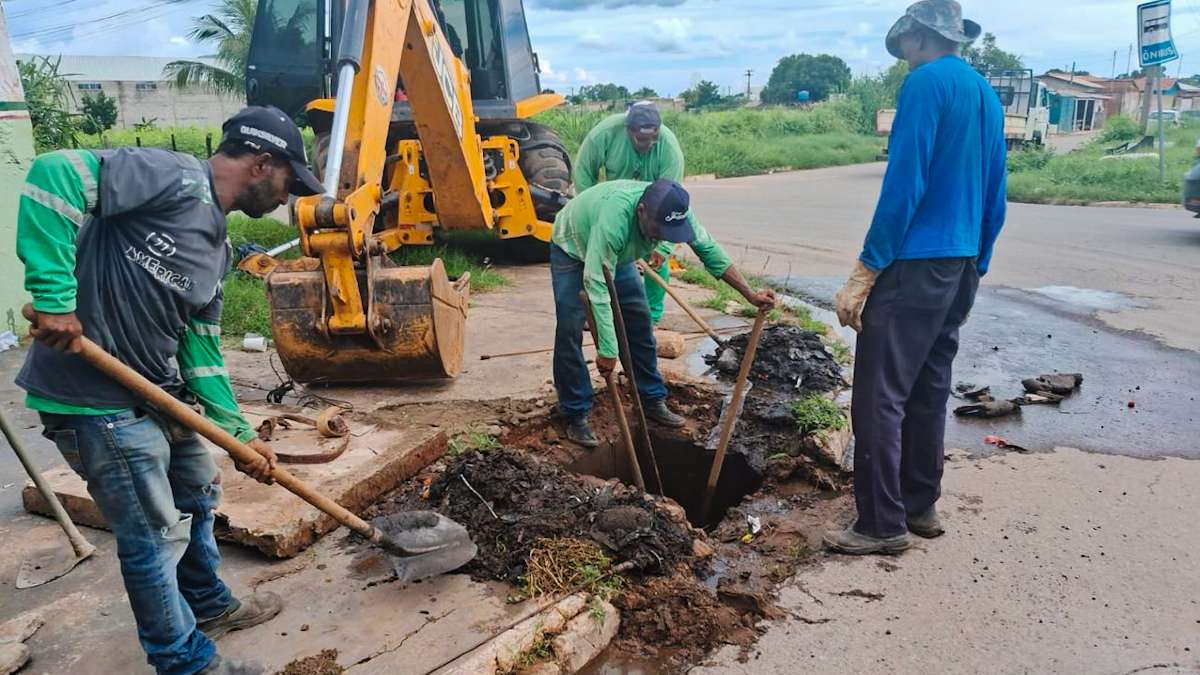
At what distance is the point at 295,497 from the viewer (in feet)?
12.3

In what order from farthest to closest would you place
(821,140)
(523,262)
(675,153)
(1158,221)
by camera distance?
(821,140) → (1158,221) → (523,262) → (675,153)

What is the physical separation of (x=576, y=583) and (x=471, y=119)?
14.8 feet

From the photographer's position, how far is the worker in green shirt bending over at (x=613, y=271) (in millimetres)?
4027

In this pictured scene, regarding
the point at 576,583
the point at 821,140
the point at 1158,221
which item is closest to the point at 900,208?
the point at 576,583

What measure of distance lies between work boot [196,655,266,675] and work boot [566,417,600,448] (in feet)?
7.94

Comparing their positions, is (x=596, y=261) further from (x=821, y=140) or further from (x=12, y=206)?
(x=821, y=140)

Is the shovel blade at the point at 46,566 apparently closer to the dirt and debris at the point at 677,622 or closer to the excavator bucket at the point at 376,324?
the excavator bucket at the point at 376,324

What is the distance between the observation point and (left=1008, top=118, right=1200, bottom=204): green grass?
15922mm

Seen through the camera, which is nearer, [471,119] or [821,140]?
[471,119]

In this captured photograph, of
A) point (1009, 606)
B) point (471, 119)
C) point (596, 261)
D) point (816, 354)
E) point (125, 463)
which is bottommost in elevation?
point (1009, 606)

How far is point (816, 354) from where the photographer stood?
19.4 feet

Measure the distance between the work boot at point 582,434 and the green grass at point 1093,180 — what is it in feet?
47.3

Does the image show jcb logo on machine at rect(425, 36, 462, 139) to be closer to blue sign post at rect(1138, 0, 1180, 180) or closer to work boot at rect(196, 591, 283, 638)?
work boot at rect(196, 591, 283, 638)

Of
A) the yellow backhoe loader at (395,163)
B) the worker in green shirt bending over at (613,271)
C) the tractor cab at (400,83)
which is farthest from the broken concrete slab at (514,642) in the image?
the tractor cab at (400,83)
